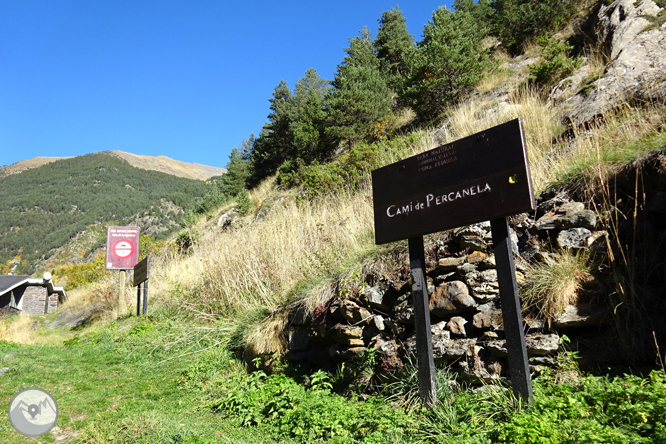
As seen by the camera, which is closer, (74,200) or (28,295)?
(28,295)

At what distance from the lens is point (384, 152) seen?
27.7ft

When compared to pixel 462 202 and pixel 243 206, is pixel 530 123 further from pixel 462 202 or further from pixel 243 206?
pixel 243 206

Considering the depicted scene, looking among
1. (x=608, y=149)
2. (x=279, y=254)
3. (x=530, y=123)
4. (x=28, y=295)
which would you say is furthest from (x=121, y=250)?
(x=28, y=295)

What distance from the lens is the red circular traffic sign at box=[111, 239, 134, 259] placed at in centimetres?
1227

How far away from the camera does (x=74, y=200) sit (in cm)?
12750

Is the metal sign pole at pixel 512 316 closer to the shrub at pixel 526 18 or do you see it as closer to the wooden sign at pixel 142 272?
the wooden sign at pixel 142 272

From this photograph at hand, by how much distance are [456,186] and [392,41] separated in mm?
21930

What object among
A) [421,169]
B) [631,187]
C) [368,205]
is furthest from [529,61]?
[421,169]

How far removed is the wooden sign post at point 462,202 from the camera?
8.86 feet

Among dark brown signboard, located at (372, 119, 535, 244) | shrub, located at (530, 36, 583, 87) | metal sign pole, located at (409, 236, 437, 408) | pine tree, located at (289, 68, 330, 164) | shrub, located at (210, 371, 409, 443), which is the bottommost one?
shrub, located at (210, 371, 409, 443)

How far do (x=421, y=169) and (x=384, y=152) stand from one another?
5.16m

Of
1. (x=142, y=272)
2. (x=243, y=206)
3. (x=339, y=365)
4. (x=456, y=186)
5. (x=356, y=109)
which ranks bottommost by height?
(x=339, y=365)

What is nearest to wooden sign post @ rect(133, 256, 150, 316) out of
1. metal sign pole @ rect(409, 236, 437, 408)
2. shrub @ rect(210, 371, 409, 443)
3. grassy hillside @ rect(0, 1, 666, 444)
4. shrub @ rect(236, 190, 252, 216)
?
grassy hillside @ rect(0, 1, 666, 444)

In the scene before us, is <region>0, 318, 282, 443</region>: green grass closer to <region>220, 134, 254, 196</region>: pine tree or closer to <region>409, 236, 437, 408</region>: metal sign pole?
<region>409, 236, 437, 408</region>: metal sign pole
